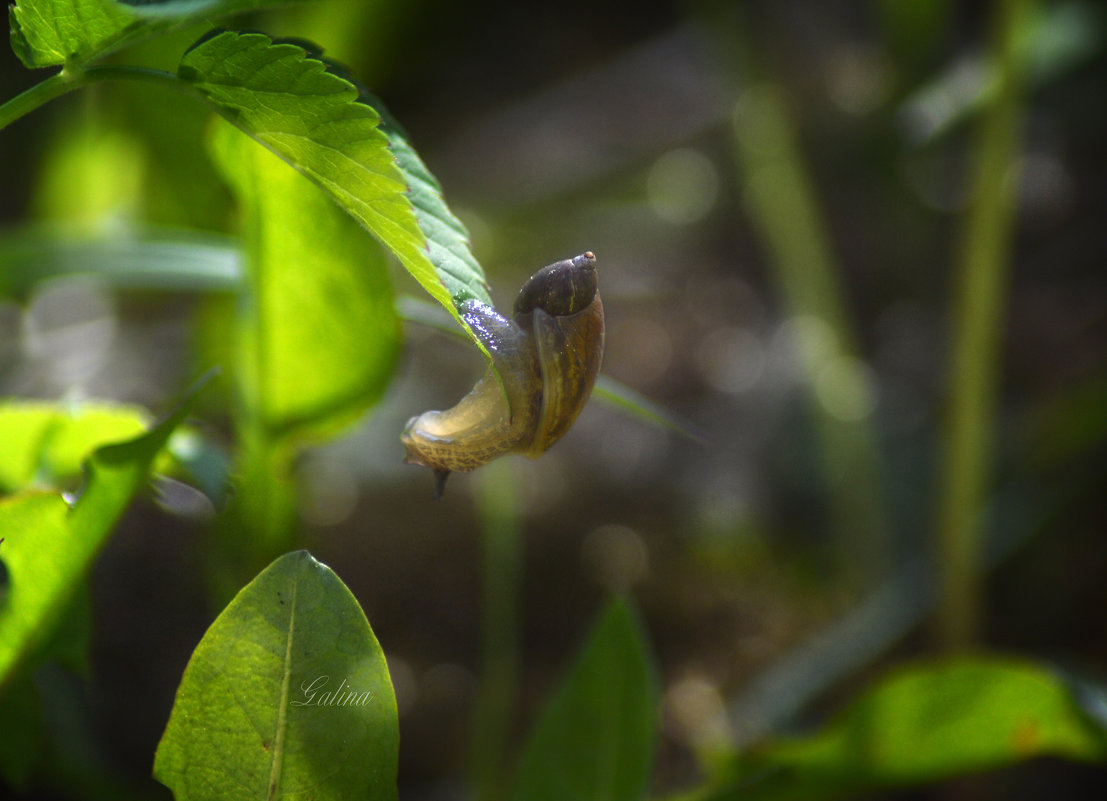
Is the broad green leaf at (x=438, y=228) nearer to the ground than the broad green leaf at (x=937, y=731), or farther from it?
farther from it

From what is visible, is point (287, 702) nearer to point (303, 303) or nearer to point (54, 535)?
point (54, 535)

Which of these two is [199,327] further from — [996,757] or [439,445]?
[996,757]

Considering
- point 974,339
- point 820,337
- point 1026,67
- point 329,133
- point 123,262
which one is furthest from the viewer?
point 820,337

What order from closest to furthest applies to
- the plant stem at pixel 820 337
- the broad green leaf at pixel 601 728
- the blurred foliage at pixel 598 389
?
the blurred foliage at pixel 598 389 → the broad green leaf at pixel 601 728 → the plant stem at pixel 820 337

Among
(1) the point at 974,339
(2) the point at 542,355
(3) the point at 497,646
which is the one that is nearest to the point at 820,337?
(1) the point at 974,339

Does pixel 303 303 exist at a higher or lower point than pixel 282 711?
higher

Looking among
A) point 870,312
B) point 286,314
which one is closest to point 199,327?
point 286,314

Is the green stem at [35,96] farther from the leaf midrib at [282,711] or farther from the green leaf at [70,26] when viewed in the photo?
the leaf midrib at [282,711]

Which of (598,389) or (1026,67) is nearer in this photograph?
(598,389)

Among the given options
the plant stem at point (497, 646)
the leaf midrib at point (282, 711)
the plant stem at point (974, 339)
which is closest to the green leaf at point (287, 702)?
the leaf midrib at point (282, 711)

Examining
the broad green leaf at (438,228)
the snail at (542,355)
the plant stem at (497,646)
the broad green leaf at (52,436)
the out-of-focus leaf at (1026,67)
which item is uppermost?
the out-of-focus leaf at (1026,67)
